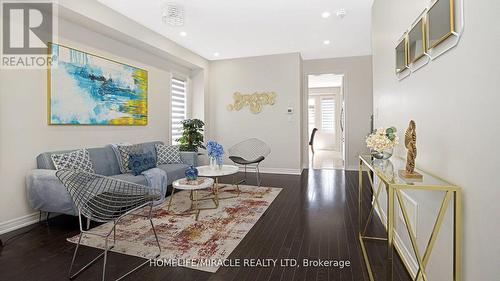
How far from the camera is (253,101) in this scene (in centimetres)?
648

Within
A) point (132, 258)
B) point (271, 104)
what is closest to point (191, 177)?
point (132, 258)

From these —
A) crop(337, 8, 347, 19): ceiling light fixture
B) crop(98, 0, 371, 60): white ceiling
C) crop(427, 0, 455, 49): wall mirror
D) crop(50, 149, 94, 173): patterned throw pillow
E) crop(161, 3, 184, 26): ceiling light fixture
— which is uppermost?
crop(98, 0, 371, 60): white ceiling

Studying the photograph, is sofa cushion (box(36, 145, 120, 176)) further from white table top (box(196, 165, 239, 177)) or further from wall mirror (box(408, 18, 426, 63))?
wall mirror (box(408, 18, 426, 63))

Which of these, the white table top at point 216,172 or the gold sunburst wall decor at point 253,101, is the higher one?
→ the gold sunburst wall decor at point 253,101

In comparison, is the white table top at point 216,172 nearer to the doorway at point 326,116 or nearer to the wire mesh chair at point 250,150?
the wire mesh chair at point 250,150

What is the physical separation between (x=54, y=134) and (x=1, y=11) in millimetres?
1473

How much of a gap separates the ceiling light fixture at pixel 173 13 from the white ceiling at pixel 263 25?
15 centimetres

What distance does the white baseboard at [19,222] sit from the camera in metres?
2.81

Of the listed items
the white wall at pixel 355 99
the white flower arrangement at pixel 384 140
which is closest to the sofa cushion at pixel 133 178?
the white flower arrangement at pixel 384 140

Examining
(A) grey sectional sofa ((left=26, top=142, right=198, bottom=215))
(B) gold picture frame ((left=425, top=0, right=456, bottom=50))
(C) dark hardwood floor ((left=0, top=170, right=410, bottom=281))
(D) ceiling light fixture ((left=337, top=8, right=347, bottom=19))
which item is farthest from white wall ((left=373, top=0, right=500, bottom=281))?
(A) grey sectional sofa ((left=26, top=142, right=198, bottom=215))

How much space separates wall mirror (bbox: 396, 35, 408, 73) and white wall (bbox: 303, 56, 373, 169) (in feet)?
13.8

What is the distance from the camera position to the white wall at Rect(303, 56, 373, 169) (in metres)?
6.36

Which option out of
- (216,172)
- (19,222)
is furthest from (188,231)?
(19,222)

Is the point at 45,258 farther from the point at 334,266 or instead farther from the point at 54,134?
the point at 334,266
